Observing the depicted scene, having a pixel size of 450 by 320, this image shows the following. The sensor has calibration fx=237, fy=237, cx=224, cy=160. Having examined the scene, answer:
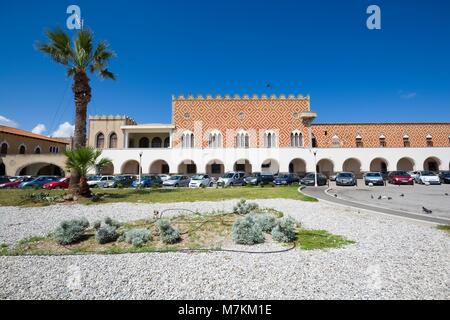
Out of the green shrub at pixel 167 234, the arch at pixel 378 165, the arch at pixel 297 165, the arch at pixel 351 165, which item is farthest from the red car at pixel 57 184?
the arch at pixel 378 165

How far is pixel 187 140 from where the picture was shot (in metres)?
33.6

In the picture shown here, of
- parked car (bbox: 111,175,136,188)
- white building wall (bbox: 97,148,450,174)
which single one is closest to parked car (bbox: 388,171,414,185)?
white building wall (bbox: 97,148,450,174)

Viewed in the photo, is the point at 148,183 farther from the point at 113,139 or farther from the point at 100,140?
the point at 100,140

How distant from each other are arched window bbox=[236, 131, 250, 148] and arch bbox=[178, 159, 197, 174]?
686 cm

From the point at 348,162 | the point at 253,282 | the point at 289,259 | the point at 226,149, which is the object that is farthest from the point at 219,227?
the point at 348,162

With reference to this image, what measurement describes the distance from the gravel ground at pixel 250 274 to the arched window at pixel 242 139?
28.6 m

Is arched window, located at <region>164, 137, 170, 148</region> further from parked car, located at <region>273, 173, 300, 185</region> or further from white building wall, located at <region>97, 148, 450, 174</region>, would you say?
parked car, located at <region>273, 173, 300, 185</region>

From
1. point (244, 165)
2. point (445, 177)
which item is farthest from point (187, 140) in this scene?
point (445, 177)

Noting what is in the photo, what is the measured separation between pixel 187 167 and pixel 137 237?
27.9 m

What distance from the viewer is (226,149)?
31.9 meters

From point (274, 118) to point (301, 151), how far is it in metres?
6.50

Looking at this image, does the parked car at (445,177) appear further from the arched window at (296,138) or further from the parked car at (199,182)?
the parked car at (199,182)

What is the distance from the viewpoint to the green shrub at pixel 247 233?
5327mm
